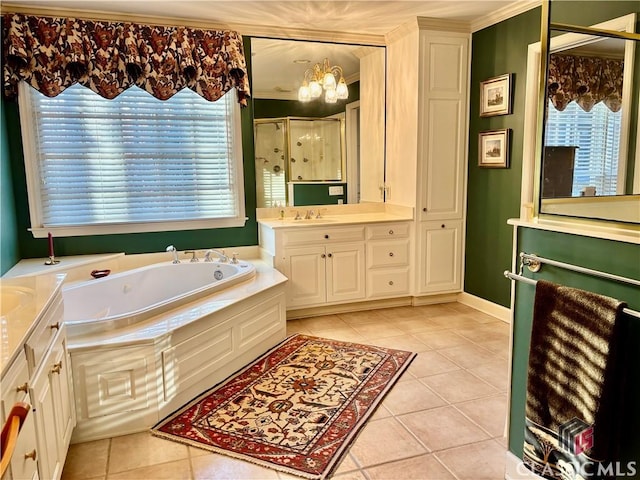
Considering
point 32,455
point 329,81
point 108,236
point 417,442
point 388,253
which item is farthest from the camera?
point 329,81

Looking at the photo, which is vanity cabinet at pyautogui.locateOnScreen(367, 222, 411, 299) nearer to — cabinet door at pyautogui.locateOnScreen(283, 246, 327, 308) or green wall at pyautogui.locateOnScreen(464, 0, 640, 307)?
cabinet door at pyautogui.locateOnScreen(283, 246, 327, 308)

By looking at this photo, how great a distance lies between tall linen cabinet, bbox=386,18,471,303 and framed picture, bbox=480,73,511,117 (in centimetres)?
21

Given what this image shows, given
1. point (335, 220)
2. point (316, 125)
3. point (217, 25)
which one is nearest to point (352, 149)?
point (316, 125)

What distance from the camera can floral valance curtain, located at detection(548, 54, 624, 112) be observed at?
7.16 feet

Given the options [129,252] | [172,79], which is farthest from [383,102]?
[129,252]

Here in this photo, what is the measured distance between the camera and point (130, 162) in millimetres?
3783

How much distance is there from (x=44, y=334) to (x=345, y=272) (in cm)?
272

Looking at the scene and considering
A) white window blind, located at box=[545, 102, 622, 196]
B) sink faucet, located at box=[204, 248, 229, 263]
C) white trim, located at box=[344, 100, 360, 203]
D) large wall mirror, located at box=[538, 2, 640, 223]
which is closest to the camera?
large wall mirror, located at box=[538, 2, 640, 223]

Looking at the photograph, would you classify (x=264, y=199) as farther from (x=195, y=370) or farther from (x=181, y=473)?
(x=181, y=473)

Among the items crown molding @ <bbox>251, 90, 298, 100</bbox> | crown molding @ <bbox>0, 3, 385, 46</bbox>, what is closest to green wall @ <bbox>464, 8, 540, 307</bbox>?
crown molding @ <bbox>0, 3, 385, 46</bbox>

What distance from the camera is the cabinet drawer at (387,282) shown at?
4.16 metres

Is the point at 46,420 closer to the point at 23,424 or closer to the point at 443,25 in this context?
the point at 23,424

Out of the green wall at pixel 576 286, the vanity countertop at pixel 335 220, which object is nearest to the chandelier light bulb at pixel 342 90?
the vanity countertop at pixel 335 220

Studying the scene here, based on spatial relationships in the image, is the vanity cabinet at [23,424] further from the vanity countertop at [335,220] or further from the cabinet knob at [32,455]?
the vanity countertop at [335,220]
